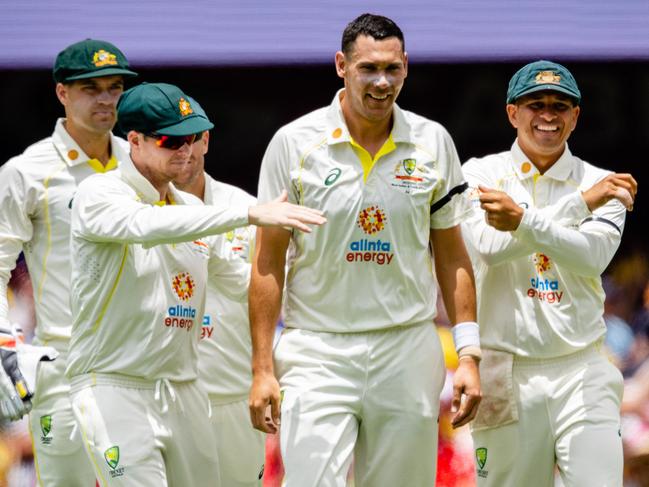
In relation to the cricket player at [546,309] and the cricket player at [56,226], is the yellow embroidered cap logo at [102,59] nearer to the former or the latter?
the cricket player at [56,226]

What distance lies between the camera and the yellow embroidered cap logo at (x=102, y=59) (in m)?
6.35

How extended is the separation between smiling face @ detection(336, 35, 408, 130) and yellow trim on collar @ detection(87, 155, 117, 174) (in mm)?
1547

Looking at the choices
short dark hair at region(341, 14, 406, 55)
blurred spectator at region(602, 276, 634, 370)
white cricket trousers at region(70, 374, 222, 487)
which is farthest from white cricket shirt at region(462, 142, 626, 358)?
blurred spectator at region(602, 276, 634, 370)

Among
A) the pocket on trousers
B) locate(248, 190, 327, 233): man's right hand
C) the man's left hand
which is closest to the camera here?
locate(248, 190, 327, 233): man's right hand

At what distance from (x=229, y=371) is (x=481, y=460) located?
1.19 m

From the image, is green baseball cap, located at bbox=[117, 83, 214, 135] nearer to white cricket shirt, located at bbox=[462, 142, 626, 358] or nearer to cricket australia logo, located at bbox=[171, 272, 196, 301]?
cricket australia logo, located at bbox=[171, 272, 196, 301]

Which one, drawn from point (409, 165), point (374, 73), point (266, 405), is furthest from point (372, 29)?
point (266, 405)

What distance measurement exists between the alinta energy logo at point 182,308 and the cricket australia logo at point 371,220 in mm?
646

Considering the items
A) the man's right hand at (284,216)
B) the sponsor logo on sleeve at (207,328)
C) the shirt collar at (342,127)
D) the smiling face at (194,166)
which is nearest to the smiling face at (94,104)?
the smiling face at (194,166)

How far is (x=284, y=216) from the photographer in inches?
191

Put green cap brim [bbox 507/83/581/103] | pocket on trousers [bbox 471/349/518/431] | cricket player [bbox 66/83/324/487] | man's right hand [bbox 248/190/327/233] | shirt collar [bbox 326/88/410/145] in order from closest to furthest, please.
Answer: man's right hand [bbox 248/190/327/233], cricket player [bbox 66/83/324/487], shirt collar [bbox 326/88/410/145], pocket on trousers [bbox 471/349/518/431], green cap brim [bbox 507/83/581/103]

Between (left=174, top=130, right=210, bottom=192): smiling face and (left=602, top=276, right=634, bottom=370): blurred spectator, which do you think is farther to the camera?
(left=602, top=276, right=634, bottom=370): blurred spectator

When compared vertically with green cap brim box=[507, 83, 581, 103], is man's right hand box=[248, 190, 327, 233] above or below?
below

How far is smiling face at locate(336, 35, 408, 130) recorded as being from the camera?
519 centimetres
